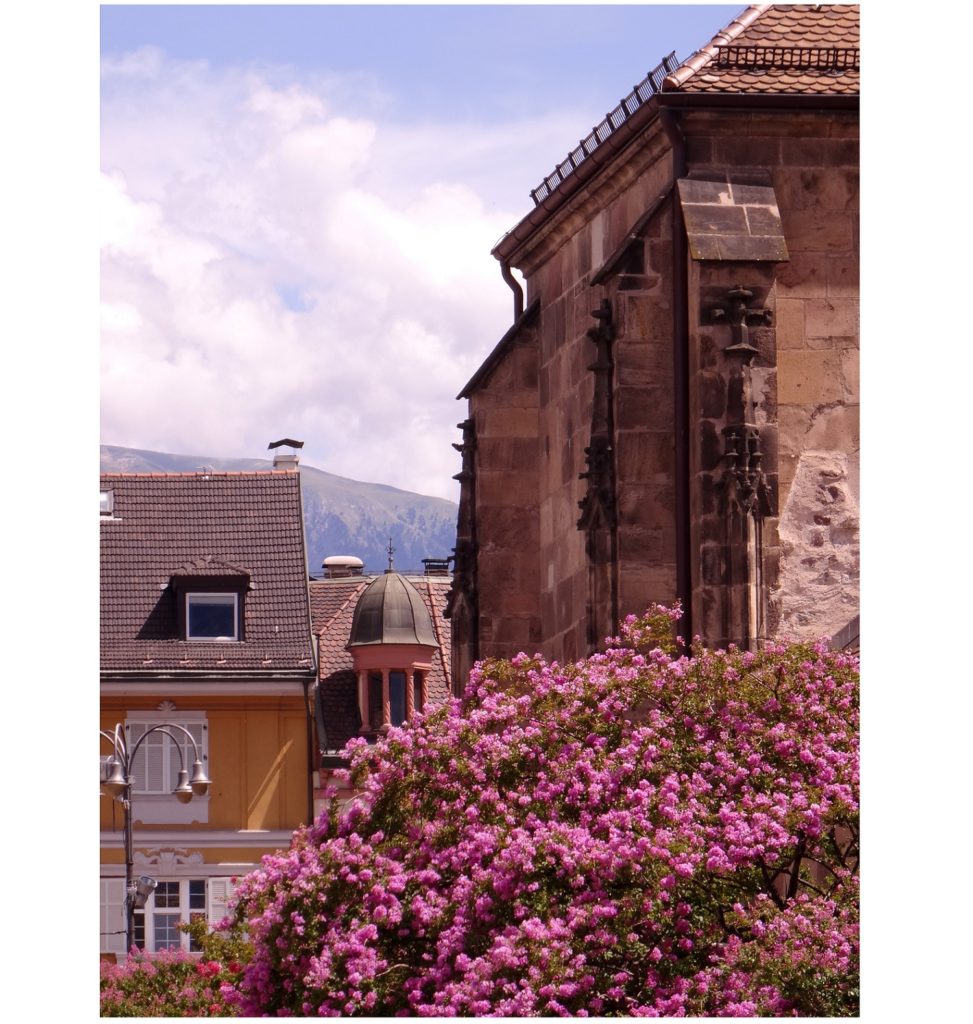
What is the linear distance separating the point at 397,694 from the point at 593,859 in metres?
36.7

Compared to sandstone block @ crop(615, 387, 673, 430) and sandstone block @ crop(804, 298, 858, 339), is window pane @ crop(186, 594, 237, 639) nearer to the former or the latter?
sandstone block @ crop(615, 387, 673, 430)

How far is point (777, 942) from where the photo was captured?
16.2 metres

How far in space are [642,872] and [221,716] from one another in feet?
105

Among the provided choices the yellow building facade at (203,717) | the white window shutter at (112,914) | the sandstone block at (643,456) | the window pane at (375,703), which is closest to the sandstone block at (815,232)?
the sandstone block at (643,456)

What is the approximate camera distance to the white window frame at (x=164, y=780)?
157ft

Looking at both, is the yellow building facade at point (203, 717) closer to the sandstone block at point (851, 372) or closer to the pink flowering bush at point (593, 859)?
the sandstone block at point (851, 372)

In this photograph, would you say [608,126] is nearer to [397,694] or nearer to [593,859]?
[593,859]

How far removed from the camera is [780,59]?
23594 mm

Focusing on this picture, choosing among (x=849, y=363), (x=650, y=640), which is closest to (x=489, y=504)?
(x=849, y=363)

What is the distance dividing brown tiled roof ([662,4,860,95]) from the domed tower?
97.0 ft

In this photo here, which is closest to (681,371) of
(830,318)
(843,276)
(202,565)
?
(830,318)

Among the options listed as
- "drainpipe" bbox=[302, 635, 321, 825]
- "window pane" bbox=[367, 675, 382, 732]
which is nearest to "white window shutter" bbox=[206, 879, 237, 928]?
"drainpipe" bbox=[302, 635, 321, 825]
